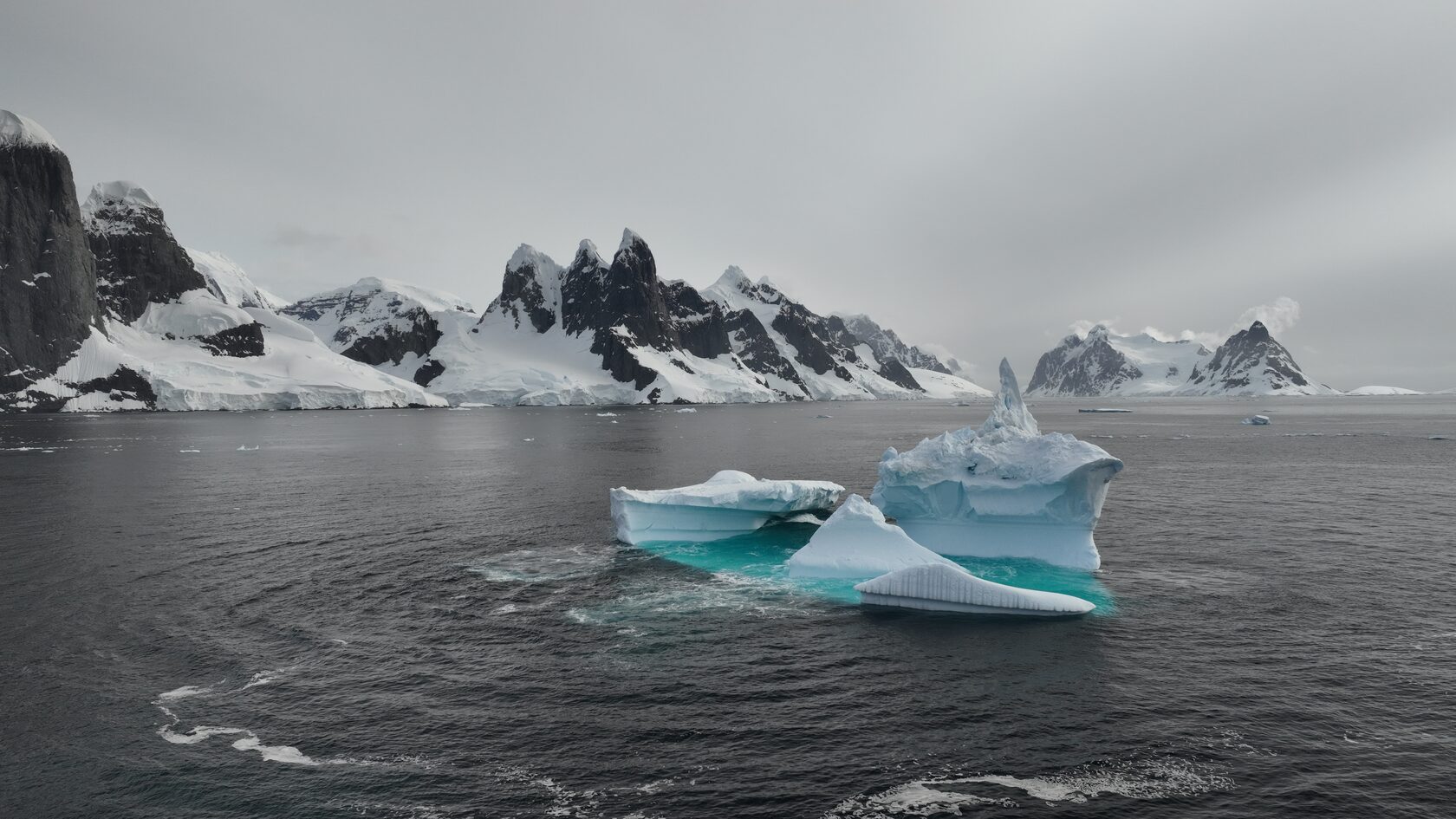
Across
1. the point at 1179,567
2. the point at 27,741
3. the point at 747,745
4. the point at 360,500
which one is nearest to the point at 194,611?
the point at 27,741

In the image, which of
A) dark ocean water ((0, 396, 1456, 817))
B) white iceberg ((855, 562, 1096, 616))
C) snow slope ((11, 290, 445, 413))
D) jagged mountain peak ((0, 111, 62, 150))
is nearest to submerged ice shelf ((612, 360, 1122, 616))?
white iceberg ((855, 562, 1096, 616))

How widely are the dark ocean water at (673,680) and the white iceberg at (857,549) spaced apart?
274 centimetres

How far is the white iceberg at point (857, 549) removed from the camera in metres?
30.5

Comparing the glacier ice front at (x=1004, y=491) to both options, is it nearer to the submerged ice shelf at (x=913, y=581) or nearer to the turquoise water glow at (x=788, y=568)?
the turquoise water glow at (x=788, y=568)

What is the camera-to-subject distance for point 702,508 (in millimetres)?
39188

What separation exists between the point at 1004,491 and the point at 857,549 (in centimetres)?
927

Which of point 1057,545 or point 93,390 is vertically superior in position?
point 93,390

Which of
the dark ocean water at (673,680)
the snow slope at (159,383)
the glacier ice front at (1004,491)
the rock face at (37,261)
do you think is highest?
the rock face at (37,261)

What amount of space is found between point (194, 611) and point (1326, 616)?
130 ft

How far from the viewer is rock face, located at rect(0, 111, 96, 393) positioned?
171 meters

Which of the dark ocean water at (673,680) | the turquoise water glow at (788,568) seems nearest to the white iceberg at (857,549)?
the turquoise water glow at (788,568)

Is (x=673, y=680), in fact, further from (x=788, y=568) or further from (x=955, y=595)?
(x=788, y=568)

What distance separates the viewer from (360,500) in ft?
166

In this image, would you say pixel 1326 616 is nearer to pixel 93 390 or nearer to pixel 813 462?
Answer: pixel 813 462
